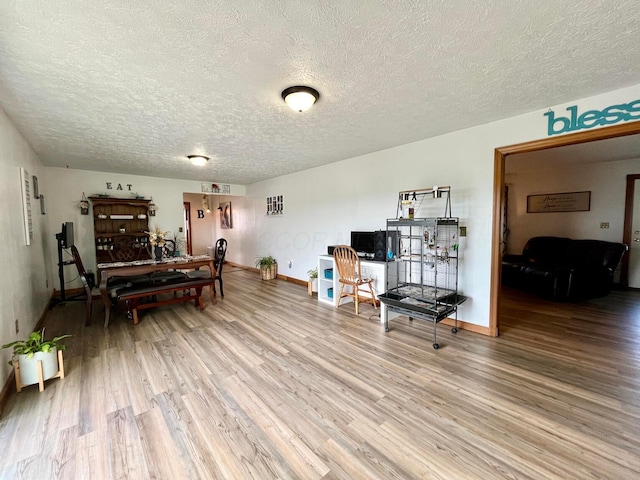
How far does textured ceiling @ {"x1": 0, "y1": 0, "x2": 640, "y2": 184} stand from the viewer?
1389mm

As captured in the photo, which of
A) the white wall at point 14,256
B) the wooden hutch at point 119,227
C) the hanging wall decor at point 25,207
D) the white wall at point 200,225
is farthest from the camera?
the white wall at point 200,225

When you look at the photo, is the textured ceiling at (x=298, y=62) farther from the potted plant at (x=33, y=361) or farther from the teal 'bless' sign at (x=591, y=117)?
the potted plant at (x=33, y=361)

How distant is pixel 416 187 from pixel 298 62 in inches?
95.8

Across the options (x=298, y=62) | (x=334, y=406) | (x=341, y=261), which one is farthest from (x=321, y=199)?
(x=334, y=406)

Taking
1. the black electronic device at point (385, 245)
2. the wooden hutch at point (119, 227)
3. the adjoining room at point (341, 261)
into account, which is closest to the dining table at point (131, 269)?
the adjoining room at point (341, 261)

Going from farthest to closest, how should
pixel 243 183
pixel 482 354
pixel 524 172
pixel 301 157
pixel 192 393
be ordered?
pixel 243 183 → pixel 524 172 → pixel 301 157 → pixel 482 354 → pixel 192 393

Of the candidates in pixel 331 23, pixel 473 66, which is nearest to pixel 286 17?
pixel 331 23

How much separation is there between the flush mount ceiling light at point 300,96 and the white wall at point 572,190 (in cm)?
460

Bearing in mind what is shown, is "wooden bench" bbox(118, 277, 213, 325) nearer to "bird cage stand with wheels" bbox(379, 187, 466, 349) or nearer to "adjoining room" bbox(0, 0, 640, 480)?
"adjoining room" bbox(0, 0, 640, 480)

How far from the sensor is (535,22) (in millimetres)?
1469

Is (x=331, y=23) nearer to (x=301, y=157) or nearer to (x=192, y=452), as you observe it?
(x=192, y=452)

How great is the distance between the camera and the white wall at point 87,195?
488cm

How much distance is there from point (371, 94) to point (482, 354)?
2.69 m

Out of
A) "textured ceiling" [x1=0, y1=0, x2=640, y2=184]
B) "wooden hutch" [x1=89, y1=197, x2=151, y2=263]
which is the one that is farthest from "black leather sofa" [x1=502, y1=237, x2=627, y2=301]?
"wooden hutch" [x1=89, y1=197, x2=151, y2=263]
